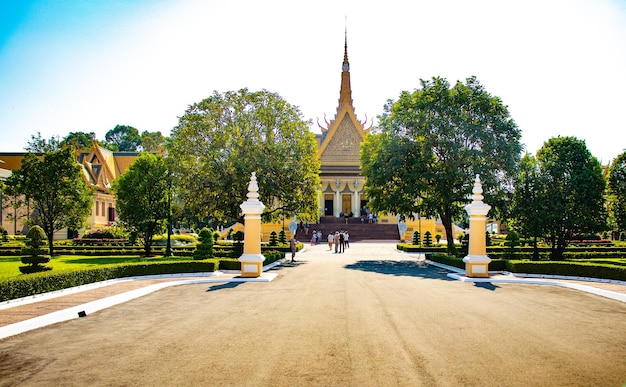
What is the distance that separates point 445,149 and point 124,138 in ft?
294

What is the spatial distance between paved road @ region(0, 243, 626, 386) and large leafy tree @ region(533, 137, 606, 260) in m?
12.3

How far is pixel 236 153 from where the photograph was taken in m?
25.5

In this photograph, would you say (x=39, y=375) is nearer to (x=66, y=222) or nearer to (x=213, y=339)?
(x=213, y=339)

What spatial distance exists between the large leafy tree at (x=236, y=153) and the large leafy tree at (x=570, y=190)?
458 inches

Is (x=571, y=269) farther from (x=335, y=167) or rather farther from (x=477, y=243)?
(x=335, y=167)

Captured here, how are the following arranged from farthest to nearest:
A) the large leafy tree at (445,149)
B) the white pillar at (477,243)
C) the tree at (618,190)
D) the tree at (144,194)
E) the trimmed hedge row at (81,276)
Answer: the tree at (144,194), the large leafy tree at (445,149), the tree at (618,190), the white pillar at (477,243), the trimmed hedge row at (81,276)

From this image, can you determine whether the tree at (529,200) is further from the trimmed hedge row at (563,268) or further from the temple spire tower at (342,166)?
the temple spire tower at (342,166)

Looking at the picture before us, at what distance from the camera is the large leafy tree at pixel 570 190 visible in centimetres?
2456

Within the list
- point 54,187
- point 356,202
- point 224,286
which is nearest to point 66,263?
point 54,187

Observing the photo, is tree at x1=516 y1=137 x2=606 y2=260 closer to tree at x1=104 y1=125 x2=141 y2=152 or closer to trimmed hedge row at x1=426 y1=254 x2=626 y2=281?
trimmed hedge row at x1=426 y1=254 x2=626 y2=281

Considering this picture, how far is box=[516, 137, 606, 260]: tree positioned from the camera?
2456 centimetres

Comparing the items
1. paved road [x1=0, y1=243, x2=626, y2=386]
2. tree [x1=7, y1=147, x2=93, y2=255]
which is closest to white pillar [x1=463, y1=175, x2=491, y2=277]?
paved road [x1=0, y1=243, x2=626, y2=386]

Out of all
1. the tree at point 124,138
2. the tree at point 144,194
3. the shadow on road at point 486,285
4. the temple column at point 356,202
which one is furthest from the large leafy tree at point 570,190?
the tree at point 124,138

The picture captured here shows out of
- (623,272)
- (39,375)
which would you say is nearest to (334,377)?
(39,375)
